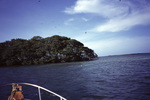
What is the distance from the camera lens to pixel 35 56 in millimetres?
58188

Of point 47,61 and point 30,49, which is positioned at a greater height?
point 30,49

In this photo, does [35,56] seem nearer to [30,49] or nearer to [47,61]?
[30,49]

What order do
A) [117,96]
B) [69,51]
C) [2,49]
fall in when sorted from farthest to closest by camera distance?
[2,49]
[69,51]
[117,96]

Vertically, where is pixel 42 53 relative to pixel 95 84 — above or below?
above

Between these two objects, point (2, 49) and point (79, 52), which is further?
point (2, 49)

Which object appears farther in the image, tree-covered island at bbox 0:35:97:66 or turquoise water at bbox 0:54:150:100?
tree-covered island at bbox 0:35:97:66

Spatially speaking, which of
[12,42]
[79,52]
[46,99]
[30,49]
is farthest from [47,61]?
[46,99]

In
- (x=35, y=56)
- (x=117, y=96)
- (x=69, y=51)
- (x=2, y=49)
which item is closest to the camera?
(x=117, y=96)

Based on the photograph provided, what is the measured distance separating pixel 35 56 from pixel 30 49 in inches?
204

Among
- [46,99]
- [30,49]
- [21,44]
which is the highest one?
[21,44]

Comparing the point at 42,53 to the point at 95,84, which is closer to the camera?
the point at 95,84

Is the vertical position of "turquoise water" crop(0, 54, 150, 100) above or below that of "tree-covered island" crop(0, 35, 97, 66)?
below

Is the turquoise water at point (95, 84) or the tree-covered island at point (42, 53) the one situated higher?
the tree-covered island at point (42, 53)

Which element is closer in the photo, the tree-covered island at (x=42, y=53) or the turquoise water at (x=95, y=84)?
the turquoise water at (x=95, y=84)
